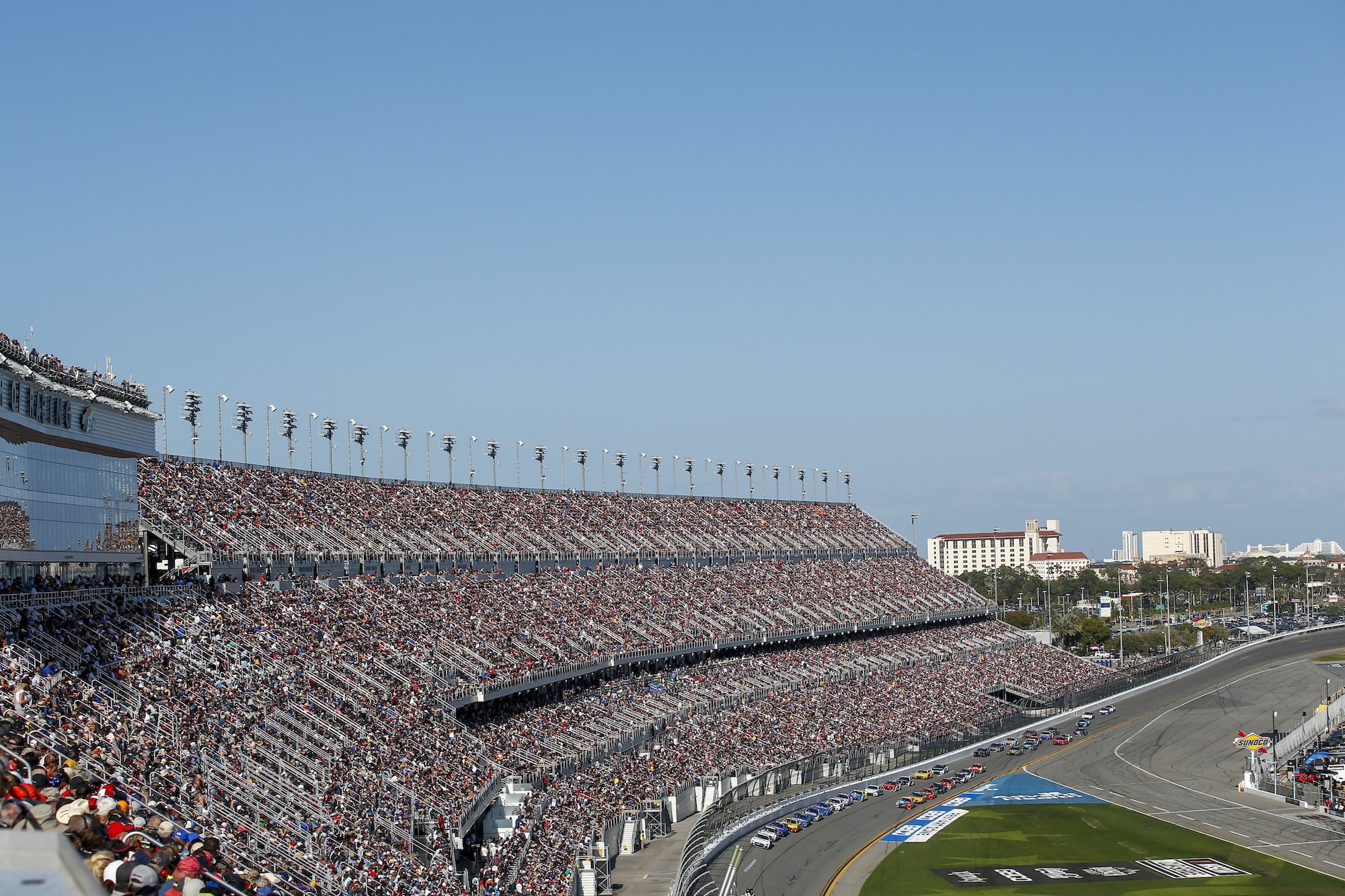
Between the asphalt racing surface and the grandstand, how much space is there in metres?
4.63

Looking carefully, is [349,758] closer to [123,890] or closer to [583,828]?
[583,828]

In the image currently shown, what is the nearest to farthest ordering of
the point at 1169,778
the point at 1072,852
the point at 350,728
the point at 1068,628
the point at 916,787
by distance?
the point at 350,728 < the point at 1072,852 < the point at 916,787 < the point at 1169,778 < the point at 1068,628

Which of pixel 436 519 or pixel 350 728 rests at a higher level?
pixel 436 519

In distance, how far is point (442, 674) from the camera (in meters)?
48.6

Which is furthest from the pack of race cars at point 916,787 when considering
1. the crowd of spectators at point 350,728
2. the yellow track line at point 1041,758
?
the crowd of spectators at point 350,728

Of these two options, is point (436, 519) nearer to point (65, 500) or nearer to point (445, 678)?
point (445, 678)

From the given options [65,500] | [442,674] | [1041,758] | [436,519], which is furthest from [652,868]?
[1041,758]

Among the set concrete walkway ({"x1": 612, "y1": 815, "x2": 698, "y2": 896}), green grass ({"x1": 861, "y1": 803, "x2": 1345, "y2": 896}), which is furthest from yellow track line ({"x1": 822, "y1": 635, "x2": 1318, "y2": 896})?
concrete walkway ({"x1": 612, "y1": 815, "x2": 698, "y2": 896})

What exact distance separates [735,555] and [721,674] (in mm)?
20548

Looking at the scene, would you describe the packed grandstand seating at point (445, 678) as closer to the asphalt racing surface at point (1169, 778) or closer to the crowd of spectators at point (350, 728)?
the crowd of spectators at point (350, 728)

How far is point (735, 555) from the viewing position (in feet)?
294

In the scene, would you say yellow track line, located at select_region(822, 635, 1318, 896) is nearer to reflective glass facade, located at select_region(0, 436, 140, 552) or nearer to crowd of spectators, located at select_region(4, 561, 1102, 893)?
crowd of spectators, located at select_region(4, 561, 1102, 893)

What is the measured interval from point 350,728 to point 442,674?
10.3 m

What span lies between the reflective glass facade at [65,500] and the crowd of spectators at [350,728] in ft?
7.96
